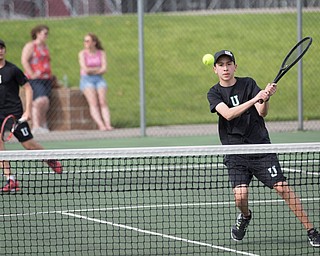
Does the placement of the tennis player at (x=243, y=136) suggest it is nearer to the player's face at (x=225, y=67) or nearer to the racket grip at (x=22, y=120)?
the player's face at (x=225, y=67)

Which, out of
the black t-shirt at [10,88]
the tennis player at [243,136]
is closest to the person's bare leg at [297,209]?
the tennis player at [243,136]

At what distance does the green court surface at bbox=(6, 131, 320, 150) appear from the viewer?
44.2ft

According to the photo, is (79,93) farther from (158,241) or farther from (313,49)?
(158,241)

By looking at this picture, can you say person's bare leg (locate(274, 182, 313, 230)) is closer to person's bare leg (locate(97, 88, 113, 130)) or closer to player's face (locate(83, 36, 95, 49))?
person's bare leg (locate(97, 88, 113, 130))

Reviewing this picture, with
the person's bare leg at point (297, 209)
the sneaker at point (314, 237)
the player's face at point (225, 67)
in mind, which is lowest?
the sneaker at point (314, 237)

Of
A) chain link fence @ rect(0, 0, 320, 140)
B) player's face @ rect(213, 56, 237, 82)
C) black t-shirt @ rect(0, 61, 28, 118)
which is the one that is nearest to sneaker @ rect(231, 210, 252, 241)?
player's face @ rect(213, 56, 237, 82)

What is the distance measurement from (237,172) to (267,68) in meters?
10.1

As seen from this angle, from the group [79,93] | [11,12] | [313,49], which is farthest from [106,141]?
[11,12]

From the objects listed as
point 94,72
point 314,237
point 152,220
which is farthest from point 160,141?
point 314,237

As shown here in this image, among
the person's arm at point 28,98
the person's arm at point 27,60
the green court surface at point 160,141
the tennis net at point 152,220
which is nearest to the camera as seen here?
the tennis net at point 152,220

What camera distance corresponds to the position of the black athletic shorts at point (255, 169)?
23.6 feet

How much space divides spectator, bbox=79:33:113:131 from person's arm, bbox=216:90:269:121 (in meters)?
7.95

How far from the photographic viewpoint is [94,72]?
15.1 metres

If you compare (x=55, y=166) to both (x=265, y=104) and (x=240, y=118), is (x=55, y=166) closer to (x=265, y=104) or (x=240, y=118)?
(x=240, y=118)
